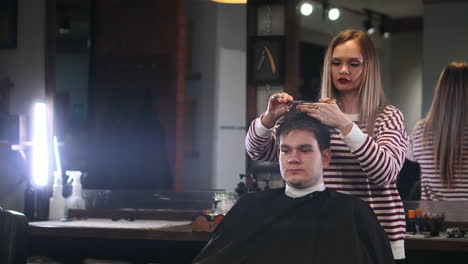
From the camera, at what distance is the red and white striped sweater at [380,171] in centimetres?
210

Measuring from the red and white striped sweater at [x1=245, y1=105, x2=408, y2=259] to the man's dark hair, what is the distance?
4 centimetres

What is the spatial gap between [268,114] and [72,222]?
65.6 inches

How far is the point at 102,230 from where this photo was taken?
10.6ft

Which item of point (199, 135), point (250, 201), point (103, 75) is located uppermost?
point (103, 75)

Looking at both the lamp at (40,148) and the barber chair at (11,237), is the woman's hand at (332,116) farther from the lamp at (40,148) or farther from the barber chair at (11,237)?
the lamp at (40,148)

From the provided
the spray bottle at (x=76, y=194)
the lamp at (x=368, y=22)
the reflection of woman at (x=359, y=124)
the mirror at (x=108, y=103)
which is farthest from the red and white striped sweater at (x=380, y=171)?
the spray bottle at (x=76, y=194)

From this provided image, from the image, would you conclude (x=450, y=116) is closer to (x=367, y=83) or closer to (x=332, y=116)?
(x=367, y=83)

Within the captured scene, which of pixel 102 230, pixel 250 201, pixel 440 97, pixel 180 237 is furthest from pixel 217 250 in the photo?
pixel 440 97

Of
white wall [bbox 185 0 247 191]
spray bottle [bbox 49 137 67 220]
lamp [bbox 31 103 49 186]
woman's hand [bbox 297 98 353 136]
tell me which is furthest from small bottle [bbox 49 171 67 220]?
woman's hand [bbox 297 98 353 136]

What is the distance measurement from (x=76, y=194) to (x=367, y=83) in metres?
2.02

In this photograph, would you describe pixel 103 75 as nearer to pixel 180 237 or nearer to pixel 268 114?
pixel 180 237

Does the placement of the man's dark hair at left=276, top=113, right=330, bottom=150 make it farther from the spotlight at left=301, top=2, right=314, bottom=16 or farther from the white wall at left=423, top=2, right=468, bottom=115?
the spotlight at left=301, top=2, right=314, bottom=16

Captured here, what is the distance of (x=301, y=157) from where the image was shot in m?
2.19

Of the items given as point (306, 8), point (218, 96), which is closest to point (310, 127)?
point (306, 8)
